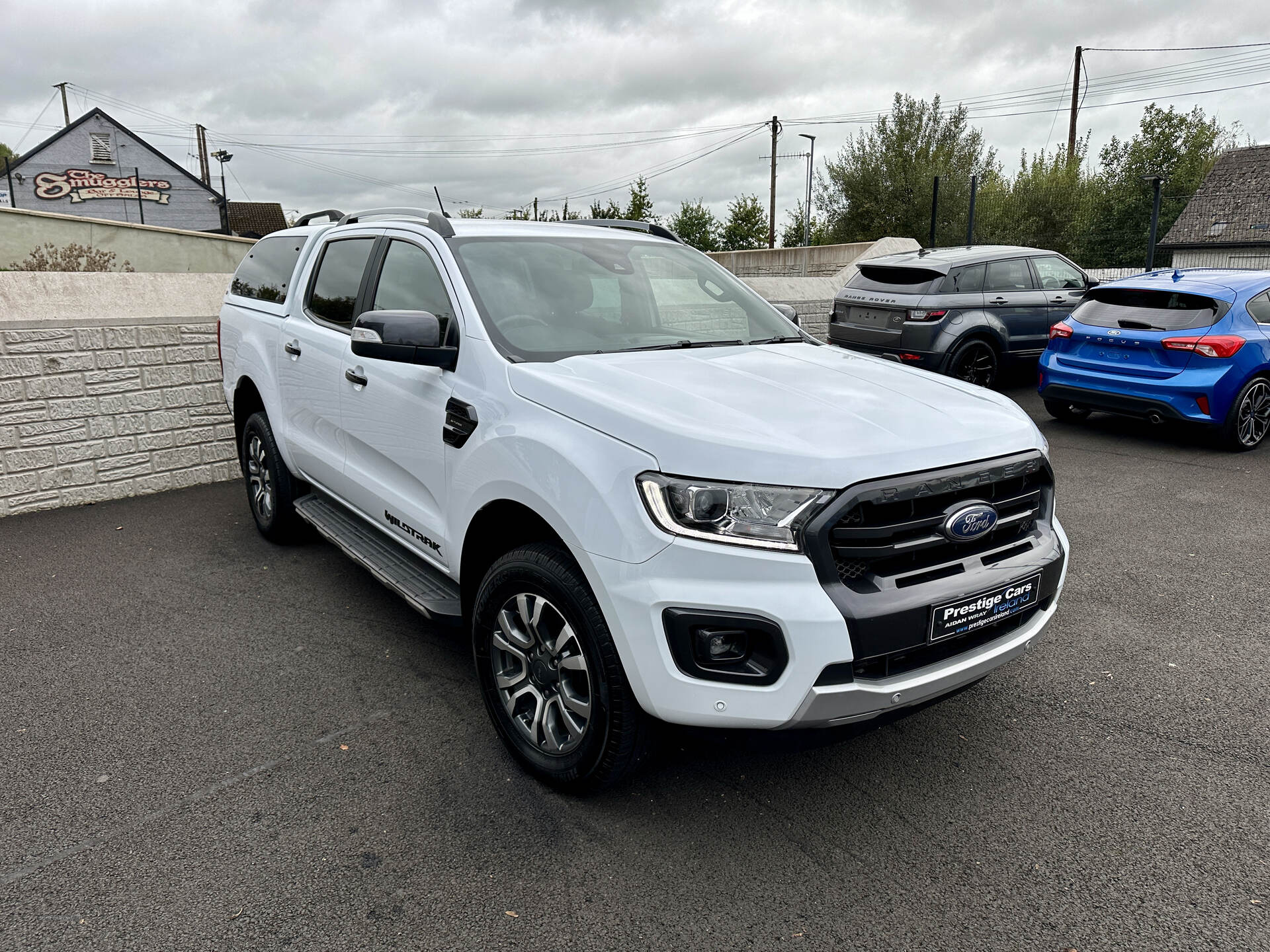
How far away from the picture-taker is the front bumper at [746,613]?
7.49ft

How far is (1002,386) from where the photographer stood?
11.4 m

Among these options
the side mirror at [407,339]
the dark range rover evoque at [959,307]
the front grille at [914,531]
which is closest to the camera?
the front grille at [914,531]

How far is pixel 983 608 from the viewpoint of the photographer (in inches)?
102

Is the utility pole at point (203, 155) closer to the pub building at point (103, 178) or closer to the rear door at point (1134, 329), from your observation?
the pub building at point (103, 178)

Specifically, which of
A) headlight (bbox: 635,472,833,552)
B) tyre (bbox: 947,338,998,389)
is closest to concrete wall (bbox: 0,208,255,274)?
tyre (bbox: 947,338,998,389)

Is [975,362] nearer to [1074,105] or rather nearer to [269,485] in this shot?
[269,485]

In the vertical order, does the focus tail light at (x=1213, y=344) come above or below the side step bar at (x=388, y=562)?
above

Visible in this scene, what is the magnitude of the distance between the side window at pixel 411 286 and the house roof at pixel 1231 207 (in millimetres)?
46643

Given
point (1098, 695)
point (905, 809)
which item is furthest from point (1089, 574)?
point (905, 809)

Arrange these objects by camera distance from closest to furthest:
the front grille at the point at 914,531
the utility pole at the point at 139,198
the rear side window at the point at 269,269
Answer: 1. the front grille at the point at 914,531
2. the rear side window at the point at 269,269
3. the utility pole at the point at 139,198

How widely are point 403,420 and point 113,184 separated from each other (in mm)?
52776

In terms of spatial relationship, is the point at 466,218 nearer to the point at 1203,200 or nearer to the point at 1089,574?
the point at 1089,574

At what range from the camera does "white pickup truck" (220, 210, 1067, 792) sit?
2.33 metres

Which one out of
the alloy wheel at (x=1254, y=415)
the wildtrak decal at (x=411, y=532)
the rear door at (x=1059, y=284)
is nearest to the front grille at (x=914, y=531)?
the wildtrak decal at (x=411, y=532)
